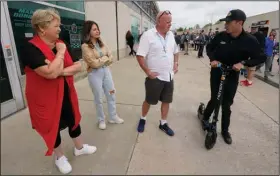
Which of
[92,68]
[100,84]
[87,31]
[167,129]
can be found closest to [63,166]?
[100,84]

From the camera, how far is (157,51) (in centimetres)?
239

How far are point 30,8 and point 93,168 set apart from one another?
11.9 ft

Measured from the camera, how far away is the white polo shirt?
7.78ft

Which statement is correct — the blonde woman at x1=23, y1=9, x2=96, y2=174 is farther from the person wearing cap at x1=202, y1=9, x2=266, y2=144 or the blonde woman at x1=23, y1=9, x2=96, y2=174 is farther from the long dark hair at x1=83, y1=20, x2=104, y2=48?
the person wearing cap at x1=202, y1=9, x2=266, y2=144

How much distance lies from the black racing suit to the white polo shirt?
624 mm

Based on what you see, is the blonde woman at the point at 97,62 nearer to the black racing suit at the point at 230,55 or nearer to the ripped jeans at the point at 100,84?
the ripped jeans at the point at 100,84

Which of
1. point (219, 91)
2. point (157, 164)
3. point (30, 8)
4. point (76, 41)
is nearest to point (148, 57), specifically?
point (219, 91)

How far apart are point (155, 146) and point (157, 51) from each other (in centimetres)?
130

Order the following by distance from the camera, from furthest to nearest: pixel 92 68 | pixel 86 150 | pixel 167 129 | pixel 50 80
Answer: pixel 167 129 → pixel 92 68 → pixel 86 150 → pixel 50 80

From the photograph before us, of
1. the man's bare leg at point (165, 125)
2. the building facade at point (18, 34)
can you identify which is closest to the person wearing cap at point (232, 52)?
the man's bare leg at point (165, 125)

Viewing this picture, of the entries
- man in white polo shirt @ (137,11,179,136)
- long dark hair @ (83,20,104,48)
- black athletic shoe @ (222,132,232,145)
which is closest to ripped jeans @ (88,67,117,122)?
long dark hair @ (83,20,104,48)

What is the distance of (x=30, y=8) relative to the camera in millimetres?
3820

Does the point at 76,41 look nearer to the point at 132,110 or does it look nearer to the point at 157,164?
the point at 132,110

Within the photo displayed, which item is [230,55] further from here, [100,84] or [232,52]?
[100,84]
